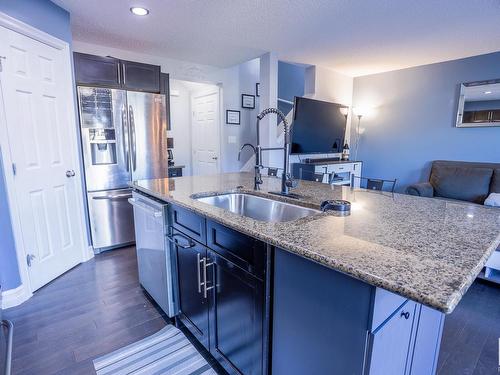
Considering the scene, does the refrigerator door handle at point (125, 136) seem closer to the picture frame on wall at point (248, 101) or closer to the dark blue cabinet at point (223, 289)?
the dark blue cabinet at point (223, 289)

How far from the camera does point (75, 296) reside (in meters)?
2.21

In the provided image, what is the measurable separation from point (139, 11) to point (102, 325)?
2.56m

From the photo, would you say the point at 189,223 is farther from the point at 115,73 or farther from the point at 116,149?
the point at 115,73

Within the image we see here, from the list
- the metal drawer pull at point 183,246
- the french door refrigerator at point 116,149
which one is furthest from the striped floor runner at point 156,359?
the french door refrigerator at point 116,149

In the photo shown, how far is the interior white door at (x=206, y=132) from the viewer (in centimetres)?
450

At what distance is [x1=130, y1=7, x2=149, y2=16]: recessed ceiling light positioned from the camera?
2.38m

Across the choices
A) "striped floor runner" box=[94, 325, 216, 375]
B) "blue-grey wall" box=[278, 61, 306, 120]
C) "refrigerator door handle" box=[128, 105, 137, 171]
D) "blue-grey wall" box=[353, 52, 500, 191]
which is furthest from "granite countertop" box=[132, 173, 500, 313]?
"blue-grey wall" box=[278, 61, 306, 120]

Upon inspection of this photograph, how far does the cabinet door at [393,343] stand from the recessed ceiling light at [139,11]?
284 cm

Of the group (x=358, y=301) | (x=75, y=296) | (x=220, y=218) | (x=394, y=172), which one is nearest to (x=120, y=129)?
(x=75, y=296)

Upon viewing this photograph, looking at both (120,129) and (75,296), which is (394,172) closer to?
(120,129)

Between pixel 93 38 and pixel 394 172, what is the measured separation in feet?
15.6

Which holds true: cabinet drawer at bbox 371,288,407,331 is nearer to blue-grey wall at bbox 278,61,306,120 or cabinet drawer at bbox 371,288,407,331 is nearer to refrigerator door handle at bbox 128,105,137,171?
refrigerator door handle at bbox 128,105,137,171

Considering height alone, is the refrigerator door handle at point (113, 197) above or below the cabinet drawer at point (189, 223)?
below

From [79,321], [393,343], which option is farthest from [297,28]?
[79,321]
